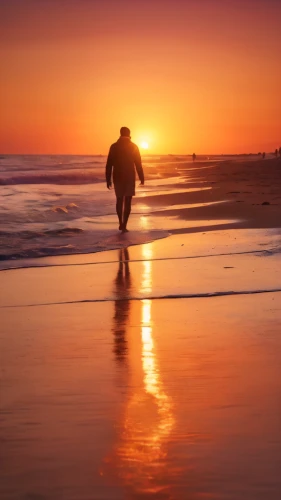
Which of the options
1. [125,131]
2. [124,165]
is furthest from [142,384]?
[125,131]

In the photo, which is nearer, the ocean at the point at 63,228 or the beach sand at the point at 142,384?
the beach sand at the point at 142,384

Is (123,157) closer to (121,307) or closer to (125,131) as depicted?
(125,131)

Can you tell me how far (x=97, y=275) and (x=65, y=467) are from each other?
5237 mm

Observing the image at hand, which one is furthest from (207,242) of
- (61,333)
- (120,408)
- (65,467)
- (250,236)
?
(65,467)

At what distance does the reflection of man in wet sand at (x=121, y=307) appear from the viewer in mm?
4789

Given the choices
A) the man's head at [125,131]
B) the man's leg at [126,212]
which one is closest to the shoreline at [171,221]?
the man's leg at [126,212]

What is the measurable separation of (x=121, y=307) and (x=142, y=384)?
2249mm

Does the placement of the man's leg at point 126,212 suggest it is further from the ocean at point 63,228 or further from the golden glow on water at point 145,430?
the golden glow on water at point 145,430

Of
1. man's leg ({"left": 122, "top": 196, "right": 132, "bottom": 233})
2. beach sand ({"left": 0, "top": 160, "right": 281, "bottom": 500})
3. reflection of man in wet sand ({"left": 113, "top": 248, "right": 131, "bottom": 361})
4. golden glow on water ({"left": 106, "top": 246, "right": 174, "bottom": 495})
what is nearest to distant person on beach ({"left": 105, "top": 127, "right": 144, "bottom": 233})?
man's leg ({"left": 122, "top": 196, "right": 132, "bottom": 233})

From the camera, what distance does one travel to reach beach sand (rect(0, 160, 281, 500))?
285 cm

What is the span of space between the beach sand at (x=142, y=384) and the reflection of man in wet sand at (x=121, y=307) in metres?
0.01

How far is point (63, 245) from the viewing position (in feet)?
36.6

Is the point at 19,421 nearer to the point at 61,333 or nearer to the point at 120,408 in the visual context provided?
the point at 120,408

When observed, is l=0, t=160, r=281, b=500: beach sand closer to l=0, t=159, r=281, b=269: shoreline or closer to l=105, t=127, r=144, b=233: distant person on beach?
l=0, t=159, r=281, b=269: shoreline
